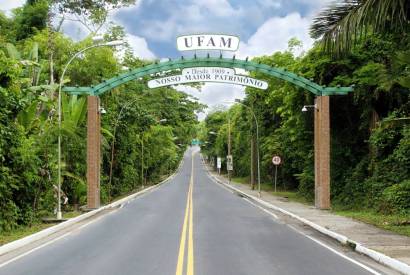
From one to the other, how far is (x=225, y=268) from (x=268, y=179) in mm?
48821

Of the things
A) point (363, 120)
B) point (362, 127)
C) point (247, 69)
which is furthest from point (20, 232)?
point (363, 120)

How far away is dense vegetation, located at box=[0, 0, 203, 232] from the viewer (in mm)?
19078

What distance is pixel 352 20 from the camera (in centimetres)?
1212

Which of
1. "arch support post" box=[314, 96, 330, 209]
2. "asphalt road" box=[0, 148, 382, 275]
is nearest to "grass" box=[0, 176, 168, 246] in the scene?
"asphalt road" box=[0, 148, 382, 275]

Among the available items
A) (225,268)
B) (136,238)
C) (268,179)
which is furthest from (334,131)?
(268,179)

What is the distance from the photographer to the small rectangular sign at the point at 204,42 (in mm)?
26328

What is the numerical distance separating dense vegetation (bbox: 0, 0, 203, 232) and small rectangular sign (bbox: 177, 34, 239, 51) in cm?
620

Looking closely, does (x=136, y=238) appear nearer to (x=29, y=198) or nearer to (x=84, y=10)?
(x=29, y=198)

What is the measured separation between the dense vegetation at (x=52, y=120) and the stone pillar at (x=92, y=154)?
473 millimetres

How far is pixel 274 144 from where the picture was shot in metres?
46.7

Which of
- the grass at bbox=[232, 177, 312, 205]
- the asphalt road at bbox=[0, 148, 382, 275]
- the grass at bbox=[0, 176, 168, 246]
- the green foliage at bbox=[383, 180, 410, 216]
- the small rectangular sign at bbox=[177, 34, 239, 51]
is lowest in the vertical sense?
the grass at bbox=[232, 177, 312, 205]

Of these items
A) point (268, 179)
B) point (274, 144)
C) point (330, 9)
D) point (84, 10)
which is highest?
point (84, 10)

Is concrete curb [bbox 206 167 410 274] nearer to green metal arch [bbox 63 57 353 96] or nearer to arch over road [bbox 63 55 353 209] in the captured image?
arch over road [bbox 63 55 353 209]

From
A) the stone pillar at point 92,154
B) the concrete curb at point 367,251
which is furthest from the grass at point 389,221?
the stone pillar at point 92,154
